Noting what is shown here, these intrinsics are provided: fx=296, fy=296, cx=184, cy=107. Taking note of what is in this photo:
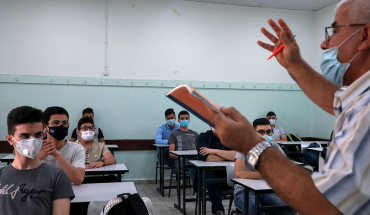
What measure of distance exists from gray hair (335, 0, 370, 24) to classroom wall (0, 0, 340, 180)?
535 centimetres

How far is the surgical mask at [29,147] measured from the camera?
5.60ft

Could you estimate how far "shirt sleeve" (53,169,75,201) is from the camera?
5.49 ft

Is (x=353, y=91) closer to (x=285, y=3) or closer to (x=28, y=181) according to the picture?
(x=28, y=181)

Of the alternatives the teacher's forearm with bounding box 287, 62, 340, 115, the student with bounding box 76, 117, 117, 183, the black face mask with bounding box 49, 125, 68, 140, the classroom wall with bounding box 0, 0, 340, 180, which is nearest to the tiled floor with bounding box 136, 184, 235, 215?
the classroom wall with bounding box 0, 0, 340, 180

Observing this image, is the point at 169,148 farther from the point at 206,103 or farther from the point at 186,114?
the point at 206,103

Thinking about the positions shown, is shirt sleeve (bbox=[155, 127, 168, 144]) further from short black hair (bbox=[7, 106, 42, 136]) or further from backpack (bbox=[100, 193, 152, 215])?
backpack (bbox=[100, 193, 152, 215])

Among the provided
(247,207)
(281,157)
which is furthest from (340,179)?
(247,207)

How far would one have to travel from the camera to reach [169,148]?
514 centimetres

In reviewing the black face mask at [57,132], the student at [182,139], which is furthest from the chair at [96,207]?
the student at [182,139]

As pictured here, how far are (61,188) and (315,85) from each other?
143 cm

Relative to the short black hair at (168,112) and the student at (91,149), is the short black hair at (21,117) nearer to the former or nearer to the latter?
the student at (91,149)

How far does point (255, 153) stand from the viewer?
764 mm

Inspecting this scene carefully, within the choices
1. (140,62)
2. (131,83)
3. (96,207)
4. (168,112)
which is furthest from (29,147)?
(140,62)

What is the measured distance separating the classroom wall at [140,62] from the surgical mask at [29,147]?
4140mm
